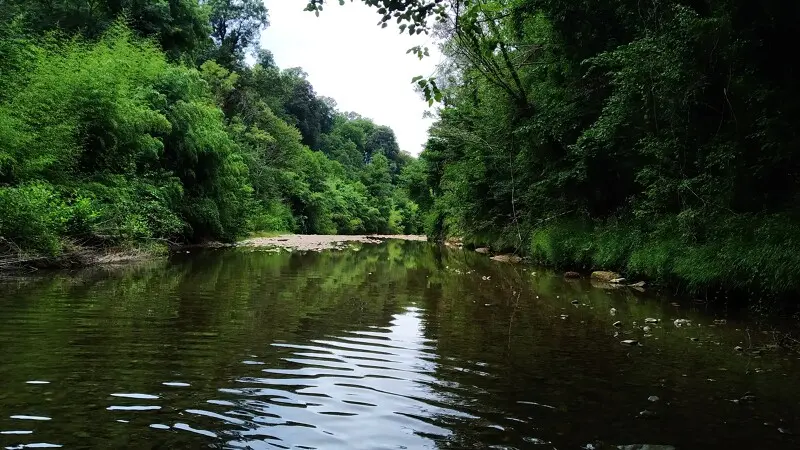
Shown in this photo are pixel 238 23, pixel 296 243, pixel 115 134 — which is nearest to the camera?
pixel 115 134

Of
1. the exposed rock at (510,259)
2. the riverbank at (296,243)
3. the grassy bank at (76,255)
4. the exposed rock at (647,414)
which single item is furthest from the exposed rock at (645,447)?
the riverbank at (296,243)

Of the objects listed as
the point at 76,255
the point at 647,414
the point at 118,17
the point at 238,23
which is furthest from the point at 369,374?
the point at 238,23

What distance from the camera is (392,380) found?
454 centimetres

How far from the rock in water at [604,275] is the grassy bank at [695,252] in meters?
0.24

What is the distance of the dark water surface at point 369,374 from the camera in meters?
3.28

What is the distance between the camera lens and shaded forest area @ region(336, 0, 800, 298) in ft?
26.9

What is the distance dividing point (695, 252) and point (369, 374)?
8160 millimetres

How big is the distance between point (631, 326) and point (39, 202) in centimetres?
1128

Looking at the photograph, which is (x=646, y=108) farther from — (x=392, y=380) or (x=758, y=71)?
(x=392, y=380)

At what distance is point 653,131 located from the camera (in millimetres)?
12375

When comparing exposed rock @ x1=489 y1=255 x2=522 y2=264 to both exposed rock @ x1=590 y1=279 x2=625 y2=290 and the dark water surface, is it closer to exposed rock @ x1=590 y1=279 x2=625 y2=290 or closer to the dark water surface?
exposed rock @ x1=590 y1=279 x2=625 y2=290

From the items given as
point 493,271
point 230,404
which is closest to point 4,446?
point 230,404

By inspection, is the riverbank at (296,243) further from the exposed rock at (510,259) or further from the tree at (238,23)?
the tree at (238,23)

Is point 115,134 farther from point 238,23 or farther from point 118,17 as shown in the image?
point 238,23
